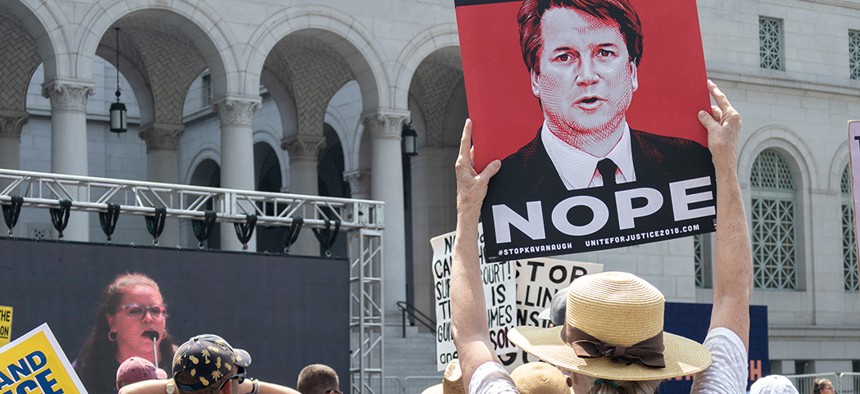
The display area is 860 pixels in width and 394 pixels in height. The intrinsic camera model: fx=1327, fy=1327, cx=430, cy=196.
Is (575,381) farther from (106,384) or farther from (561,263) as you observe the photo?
(106,384)

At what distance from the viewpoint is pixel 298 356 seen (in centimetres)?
2002

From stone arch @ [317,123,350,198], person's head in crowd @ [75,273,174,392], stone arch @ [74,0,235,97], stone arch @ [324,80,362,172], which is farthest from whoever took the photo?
stone arch @ [317,123,350,198]

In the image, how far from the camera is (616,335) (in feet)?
10.4

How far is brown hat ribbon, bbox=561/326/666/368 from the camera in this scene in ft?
10.4

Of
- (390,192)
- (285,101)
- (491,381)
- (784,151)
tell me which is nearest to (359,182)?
(285,101)

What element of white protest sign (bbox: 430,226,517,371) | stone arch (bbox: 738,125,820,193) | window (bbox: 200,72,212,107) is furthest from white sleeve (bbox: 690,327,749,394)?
window (bbox: 200,72,212,107)

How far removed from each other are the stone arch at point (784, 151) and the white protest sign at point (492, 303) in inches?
728

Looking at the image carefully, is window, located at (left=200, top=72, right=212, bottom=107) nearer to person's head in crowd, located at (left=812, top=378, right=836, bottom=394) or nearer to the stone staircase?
the stone staircase

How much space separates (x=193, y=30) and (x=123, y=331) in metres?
7.76

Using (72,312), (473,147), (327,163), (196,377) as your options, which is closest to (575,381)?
(473,147)

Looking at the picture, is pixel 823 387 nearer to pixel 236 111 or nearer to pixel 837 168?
pixel 236 111

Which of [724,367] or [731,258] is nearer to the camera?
[724,367]

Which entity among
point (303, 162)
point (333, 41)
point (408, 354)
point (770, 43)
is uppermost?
point (770, 43)

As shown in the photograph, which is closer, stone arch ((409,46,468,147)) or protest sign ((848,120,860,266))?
protest sign ((848,120,860,266))
